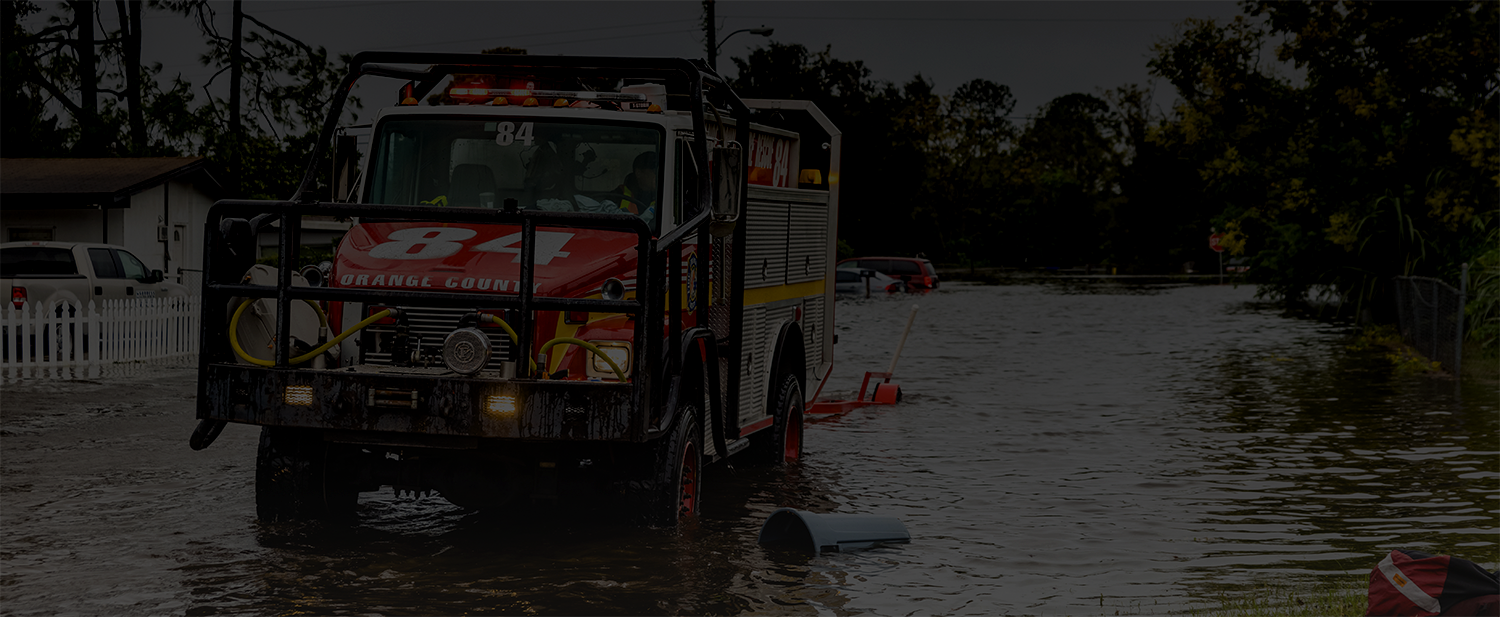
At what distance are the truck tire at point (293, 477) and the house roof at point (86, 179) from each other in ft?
73.1

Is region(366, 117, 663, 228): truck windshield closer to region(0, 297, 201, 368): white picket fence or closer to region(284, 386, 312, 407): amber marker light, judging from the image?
region(284, 386, 312, 407): amber marker light

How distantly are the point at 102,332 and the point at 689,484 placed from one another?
50.0 feet

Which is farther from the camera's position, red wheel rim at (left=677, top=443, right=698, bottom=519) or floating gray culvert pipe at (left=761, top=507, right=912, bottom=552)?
red wheel rim at (left=677, top=443, right=698, bottom=519)

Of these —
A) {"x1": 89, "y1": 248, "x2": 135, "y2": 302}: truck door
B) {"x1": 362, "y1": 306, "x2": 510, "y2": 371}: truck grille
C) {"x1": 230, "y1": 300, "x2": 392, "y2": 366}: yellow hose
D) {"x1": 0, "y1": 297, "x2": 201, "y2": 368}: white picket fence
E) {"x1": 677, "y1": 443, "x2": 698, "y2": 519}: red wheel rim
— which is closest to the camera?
{"x1": 230, "y1": 300, "x2": 392, "y2": 366}: yellow hose

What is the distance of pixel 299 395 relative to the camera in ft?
27.4

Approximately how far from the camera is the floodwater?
7.86m

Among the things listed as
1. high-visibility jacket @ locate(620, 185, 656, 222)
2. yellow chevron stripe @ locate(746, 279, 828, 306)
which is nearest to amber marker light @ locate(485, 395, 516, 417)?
high-visibility jacket @ locate(620, 185, 656, 222)

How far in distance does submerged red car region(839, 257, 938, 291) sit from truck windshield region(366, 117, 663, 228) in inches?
1977

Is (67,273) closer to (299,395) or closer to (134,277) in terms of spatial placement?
(134,277)

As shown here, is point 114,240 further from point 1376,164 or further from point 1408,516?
point 1408,516

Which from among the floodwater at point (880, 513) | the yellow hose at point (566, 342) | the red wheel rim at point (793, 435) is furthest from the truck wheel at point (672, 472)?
the red wheel rim at point (793, 435)

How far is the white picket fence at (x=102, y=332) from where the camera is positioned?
66.7ft

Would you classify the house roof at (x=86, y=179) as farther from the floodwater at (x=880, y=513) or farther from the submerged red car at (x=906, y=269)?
the submerged red car at (x=906, y=269)

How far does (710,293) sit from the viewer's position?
9.98m
